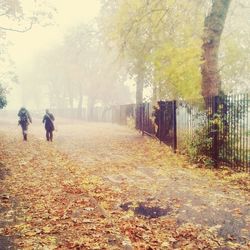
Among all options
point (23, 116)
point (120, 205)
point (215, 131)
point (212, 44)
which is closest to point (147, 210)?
point (120, 205)

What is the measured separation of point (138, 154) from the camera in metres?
16.5

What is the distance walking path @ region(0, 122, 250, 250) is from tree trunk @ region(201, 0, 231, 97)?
2.87 m

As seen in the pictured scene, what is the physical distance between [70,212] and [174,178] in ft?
13.4

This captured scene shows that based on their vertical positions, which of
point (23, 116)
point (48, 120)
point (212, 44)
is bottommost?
point (48, 120)

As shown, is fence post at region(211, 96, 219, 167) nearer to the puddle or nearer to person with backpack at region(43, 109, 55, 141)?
the puddle

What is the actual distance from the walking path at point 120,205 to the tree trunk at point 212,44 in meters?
2.87

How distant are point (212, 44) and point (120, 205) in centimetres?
806

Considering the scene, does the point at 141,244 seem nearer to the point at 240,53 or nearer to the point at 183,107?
the point at 183,107

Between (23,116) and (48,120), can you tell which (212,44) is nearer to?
(48,120)

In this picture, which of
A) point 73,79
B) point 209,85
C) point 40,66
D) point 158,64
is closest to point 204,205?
point 209,85

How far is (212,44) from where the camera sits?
14.3 meters

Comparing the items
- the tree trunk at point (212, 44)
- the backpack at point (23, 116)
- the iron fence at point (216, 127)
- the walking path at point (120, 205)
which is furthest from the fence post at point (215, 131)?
the backpack at point (23, 116)

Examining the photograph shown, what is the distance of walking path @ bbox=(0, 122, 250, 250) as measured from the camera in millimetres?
6352

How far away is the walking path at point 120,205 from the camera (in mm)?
6352
